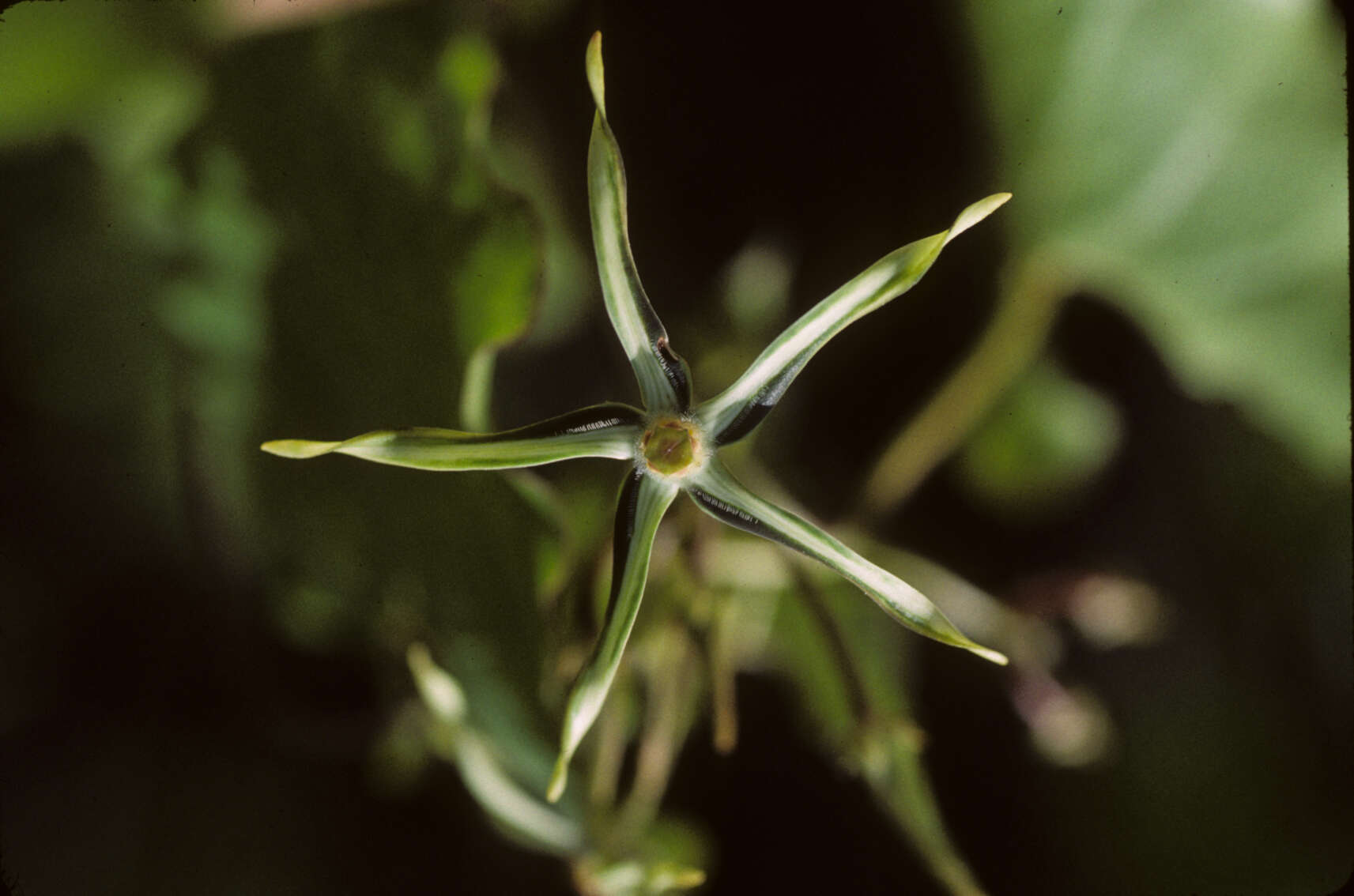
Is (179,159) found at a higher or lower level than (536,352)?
higher

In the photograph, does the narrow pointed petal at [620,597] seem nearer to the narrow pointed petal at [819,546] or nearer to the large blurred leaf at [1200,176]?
the narrow pointed petal at [819,546]

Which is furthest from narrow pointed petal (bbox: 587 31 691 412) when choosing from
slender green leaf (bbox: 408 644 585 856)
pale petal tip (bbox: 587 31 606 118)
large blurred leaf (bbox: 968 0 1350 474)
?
large blurred leaf (bbox: 968 0 1350 474)

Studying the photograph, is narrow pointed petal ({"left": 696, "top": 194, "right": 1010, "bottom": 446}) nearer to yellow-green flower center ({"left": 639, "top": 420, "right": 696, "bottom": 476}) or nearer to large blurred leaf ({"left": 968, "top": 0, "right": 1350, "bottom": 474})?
yellow-green flower center ({"left": 639, "top": 420, "right": 696, "bottom": 476})

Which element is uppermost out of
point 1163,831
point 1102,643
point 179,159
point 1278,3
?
point 179,159

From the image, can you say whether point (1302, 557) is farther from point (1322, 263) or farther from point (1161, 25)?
point (1161, 25)

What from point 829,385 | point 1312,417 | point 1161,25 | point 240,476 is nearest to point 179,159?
point 240,476

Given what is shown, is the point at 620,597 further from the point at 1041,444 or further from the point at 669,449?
the point at 1041,444

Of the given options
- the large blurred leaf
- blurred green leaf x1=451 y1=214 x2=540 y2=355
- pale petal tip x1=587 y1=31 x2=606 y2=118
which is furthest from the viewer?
the large blurred leaf

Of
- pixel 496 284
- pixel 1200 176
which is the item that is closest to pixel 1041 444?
pixel 1200 176
